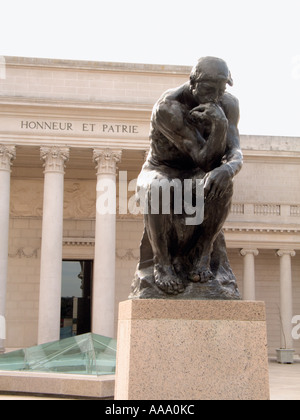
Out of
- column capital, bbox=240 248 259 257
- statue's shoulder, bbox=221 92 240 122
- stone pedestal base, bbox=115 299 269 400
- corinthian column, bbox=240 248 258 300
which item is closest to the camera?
stone pedestal base, bbox=115 299 269 400

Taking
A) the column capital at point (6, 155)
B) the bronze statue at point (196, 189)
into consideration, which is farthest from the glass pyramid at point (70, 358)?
the column capital at point (6, 155)

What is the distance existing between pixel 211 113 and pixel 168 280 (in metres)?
1.76

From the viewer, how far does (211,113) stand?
6449 millimetres

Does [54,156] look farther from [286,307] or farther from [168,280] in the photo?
[168,280]

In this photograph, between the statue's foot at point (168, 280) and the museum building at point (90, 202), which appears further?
the museum building at point (90, 202)

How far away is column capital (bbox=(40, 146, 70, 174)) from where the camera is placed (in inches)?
1217

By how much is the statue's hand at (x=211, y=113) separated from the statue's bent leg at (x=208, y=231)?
2.30 ft

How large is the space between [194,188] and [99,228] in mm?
24470

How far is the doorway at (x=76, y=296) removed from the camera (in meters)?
38.5

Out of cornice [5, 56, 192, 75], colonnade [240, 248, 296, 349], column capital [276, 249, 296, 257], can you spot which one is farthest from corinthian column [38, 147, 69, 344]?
column capital [276, 249, 296, 257]

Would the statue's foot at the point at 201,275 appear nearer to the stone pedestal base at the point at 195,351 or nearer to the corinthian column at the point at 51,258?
the stone pedestal base at the point at 195,351

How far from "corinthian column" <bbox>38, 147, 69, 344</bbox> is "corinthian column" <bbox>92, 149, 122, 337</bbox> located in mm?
1841

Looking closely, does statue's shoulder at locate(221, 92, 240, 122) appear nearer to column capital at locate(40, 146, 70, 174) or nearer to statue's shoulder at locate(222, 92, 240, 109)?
statue's shoulder at locate(222, 92, 240, 109)

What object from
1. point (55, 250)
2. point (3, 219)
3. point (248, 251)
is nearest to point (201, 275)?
point (55, 250)
